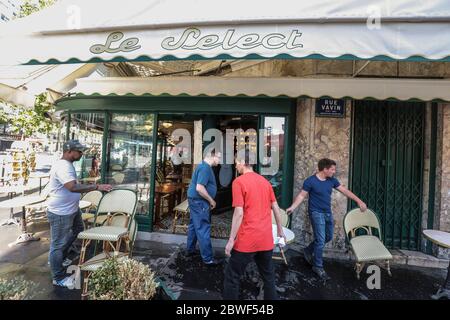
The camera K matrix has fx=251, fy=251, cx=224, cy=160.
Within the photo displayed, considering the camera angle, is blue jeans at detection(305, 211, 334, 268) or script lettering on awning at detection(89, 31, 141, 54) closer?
script lettering on awning at detection(89, 31, 141, 54)

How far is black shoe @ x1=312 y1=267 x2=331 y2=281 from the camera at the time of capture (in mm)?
3811

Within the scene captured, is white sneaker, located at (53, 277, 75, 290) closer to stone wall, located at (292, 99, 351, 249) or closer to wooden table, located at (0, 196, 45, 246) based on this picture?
wooden table, located at (0, 196, 45, 246)

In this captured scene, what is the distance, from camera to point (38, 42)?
9.73 feet

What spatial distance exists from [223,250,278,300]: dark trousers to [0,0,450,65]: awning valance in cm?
207

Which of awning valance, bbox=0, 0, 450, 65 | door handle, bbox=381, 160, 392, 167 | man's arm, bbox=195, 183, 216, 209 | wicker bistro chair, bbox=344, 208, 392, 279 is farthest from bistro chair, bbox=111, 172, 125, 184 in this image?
door handle, bbox=381, 160, 392, 167

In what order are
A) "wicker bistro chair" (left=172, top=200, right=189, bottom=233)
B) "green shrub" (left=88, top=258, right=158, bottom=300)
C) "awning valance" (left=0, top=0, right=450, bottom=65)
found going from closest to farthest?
"green shrub" (left=88, top=258, right=158, bottom=300), "awning valance" (left=0, top=0, right=450, bottom=65), "wicker bistro chair" (left=172, top=200, right=189, bottom=233)

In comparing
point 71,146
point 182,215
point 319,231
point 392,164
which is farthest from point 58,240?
point 392,164

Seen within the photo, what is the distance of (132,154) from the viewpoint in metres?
5.60

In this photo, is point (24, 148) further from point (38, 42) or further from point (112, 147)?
point (38, 42)

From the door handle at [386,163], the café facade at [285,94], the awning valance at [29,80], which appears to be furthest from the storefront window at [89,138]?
the door handle at [386,163]

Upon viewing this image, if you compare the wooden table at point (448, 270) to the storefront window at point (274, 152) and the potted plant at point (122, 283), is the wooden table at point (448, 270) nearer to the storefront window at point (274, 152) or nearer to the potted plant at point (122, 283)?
the storefront window at point (274, 152)

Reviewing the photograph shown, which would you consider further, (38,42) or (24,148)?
(24,148)
